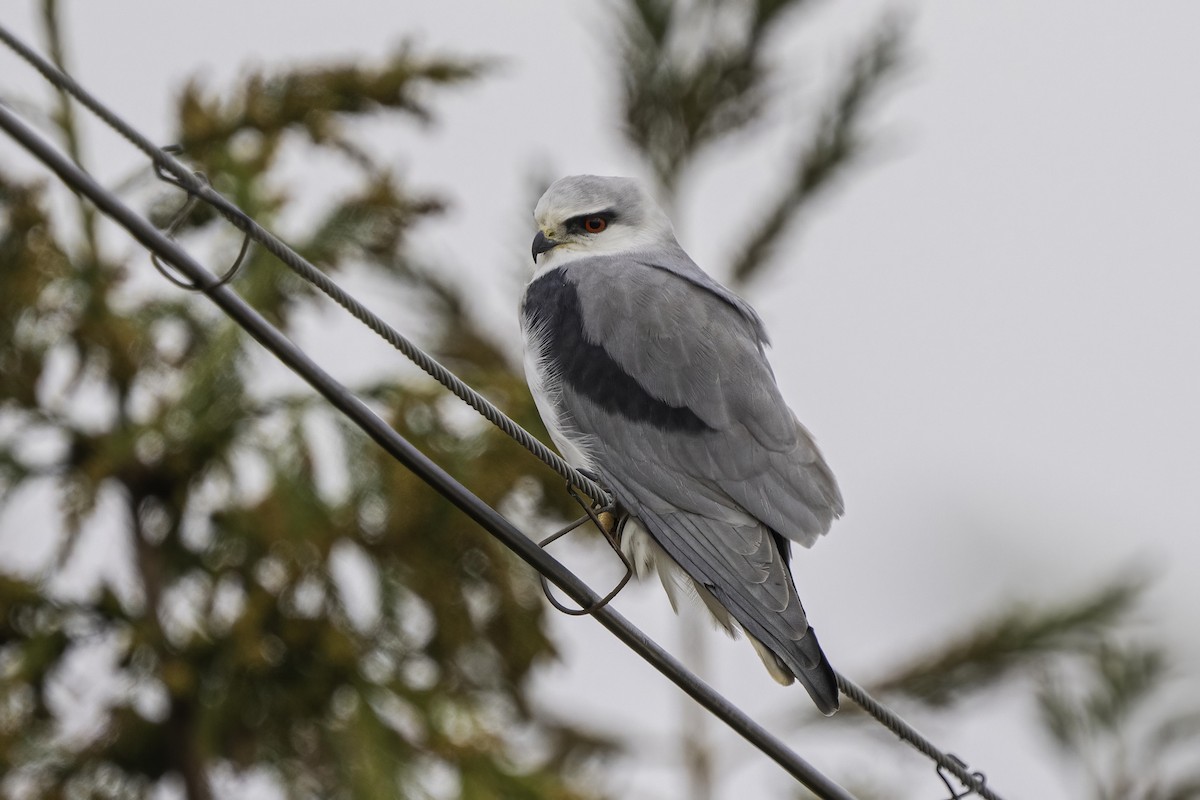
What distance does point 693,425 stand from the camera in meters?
4.63

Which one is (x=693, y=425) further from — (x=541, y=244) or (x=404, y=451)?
(x=404, y=451)

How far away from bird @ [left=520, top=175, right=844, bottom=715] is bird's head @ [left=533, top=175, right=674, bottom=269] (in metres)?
0.36

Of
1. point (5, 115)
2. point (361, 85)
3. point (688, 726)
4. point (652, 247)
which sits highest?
point (5, 115)

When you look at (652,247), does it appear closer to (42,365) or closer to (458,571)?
(458,571)

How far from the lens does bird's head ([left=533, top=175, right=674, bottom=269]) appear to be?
5.36 meters

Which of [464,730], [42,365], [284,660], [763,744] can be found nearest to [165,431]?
[42,365]

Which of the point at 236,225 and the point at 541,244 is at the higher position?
the point at 236,225

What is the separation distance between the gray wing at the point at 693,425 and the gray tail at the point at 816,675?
0.27 meters

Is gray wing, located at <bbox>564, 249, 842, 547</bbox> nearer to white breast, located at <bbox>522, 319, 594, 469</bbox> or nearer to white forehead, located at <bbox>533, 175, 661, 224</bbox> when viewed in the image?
white breast, located at <bbox>522, 319, 594, 469</bbox>

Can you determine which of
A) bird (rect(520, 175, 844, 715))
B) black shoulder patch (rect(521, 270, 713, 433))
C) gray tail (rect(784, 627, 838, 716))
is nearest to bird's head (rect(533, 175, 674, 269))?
bird (rect(520, 175, 844, 715))

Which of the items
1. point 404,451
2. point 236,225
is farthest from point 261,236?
point 404,451

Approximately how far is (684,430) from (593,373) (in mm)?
323

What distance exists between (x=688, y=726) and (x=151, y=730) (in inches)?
156

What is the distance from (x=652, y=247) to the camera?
541cm
